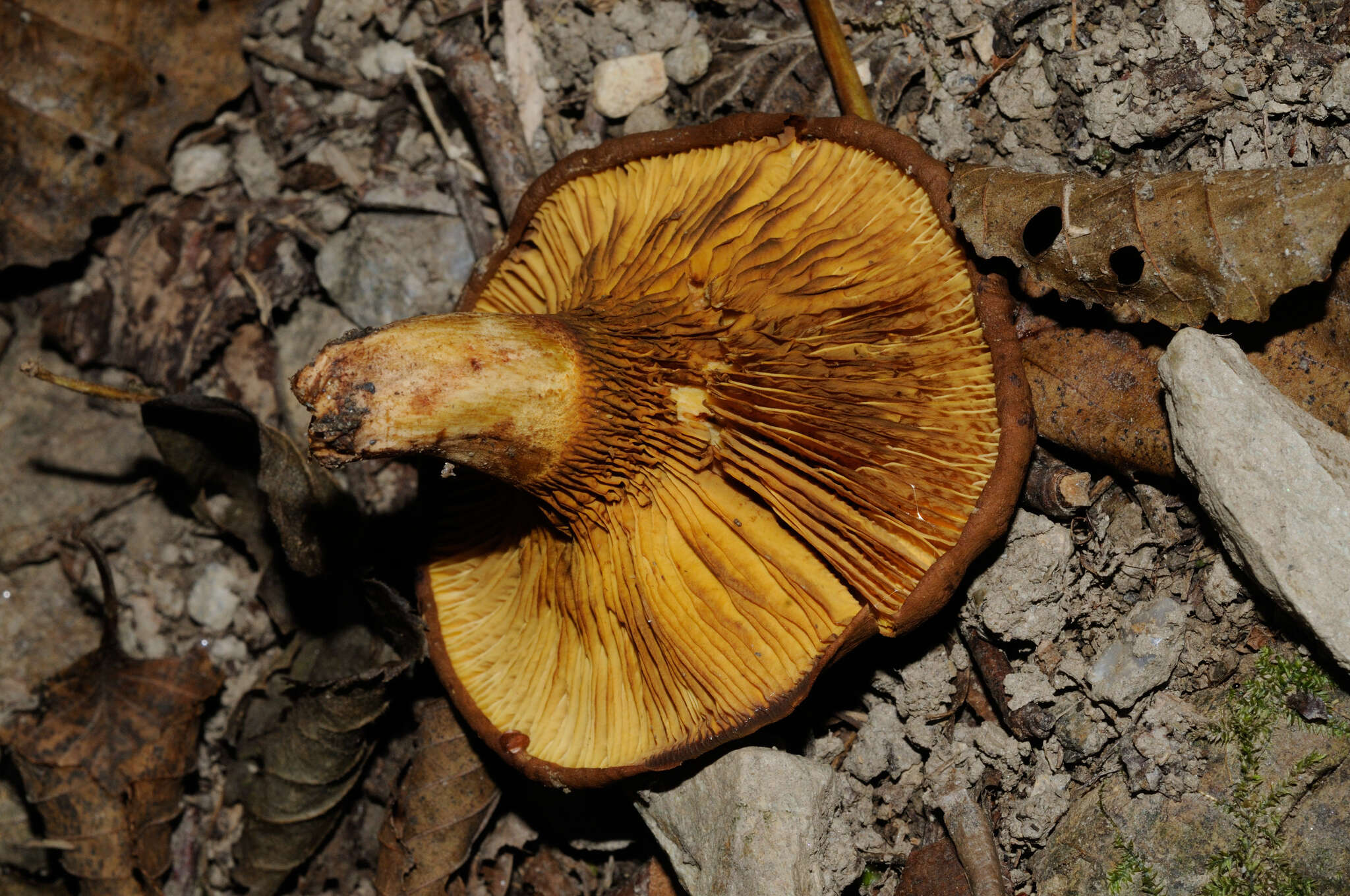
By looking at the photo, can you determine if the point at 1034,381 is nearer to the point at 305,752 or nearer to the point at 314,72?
the point at 305,752

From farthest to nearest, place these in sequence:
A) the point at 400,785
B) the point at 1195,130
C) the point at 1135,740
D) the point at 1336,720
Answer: the point at 400,785
the point at 1195,130
the point at 1135,740
the point at 1336,720

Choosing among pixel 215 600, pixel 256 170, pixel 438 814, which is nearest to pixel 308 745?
pixel 438 814

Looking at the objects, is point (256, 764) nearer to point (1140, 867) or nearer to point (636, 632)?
point (636, 632)

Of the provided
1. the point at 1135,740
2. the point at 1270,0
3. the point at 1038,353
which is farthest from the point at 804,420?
the point at 1270,0

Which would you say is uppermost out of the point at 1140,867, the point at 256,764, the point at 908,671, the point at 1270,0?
the point at 1270,0

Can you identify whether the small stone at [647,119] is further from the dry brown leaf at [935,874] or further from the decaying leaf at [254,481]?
the dry brown leaf at [935,874]

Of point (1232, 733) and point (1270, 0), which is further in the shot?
point (1270, 0)

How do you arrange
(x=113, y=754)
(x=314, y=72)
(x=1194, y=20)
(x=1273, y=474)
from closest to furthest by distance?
(x=1273, y=474), (x=1194, y=20), (x=113, y=754), (x=314, y=72)
